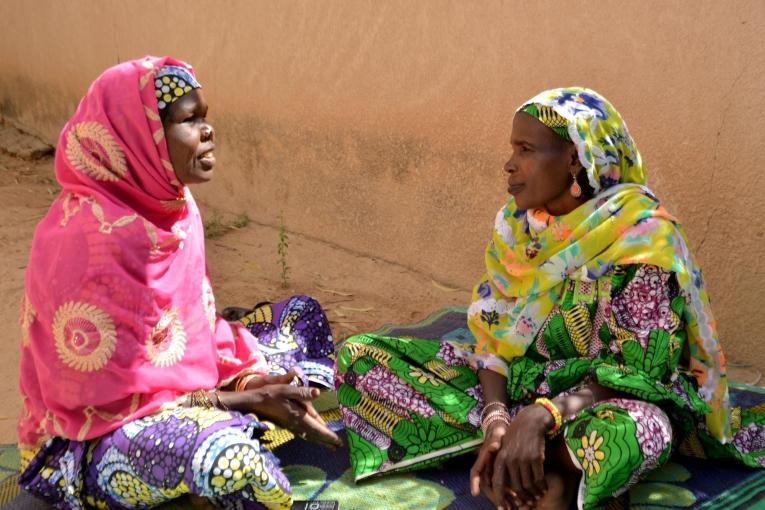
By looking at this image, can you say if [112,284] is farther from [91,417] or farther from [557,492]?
[557,492]

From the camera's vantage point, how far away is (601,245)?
2783mm

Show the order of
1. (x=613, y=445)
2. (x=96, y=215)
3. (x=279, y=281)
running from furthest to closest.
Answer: (x=279, y=281)
(x=96, y=215)
(x=613, y=445)

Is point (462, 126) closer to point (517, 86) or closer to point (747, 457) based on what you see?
point (517, 86)

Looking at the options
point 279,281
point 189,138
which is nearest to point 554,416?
point 189,138

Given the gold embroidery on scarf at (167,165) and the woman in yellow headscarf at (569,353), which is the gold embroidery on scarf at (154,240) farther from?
the woman in yellow headscarf at (569,353)

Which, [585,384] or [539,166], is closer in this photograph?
[585,384]

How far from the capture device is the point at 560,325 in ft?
9.48

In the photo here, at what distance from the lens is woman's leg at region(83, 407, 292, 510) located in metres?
2.49

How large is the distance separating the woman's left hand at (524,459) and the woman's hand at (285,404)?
0.71 meters

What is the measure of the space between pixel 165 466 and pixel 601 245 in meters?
1.63

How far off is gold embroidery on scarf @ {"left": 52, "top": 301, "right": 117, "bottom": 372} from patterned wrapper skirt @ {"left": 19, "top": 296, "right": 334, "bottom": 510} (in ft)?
0.83

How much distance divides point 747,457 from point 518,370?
869mm

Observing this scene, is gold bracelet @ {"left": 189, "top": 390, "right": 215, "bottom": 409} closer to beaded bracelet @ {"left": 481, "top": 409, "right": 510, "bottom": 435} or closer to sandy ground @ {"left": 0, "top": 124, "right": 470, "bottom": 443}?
beaded bracelet @ {"left": 481, "top": 409, "right": 510, "bottom": 435}

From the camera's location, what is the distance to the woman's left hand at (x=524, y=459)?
2465 millimetres
